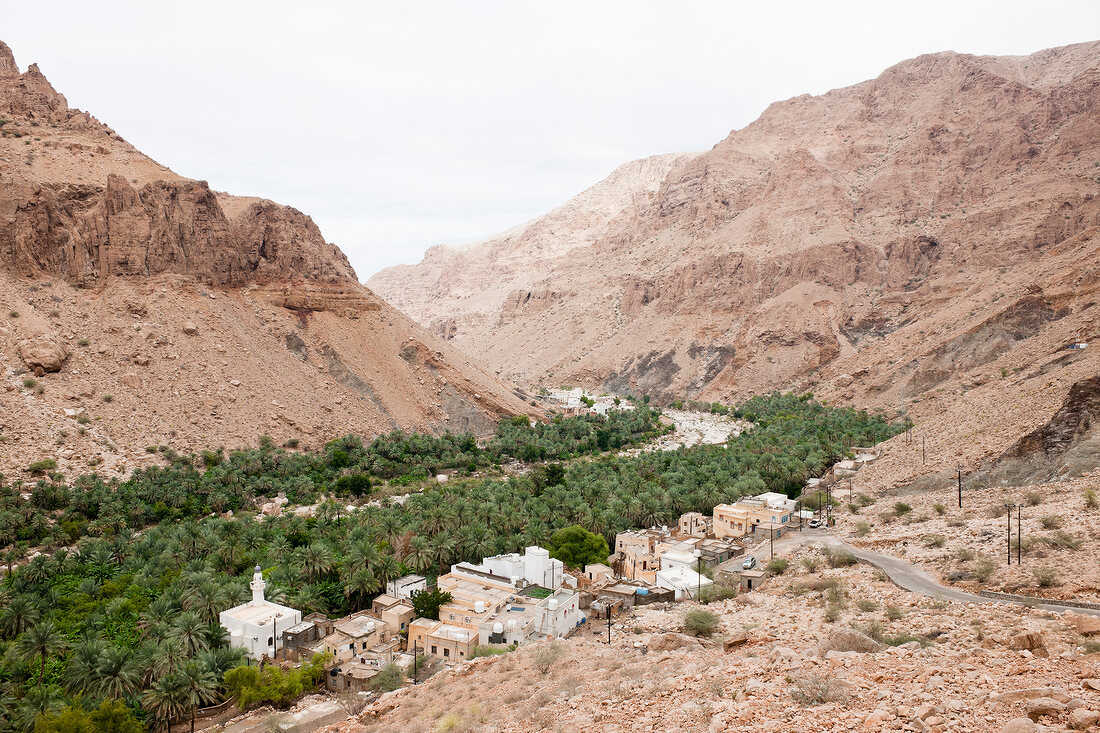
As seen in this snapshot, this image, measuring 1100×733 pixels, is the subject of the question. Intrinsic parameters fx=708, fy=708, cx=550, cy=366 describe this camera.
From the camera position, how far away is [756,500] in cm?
3906


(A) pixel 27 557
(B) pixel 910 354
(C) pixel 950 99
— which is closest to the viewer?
(A) pixel 27 557

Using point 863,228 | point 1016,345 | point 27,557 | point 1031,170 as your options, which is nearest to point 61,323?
point 27,557

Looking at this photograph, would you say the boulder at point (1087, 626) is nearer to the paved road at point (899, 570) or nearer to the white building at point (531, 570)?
the paved road at point (899, 570)

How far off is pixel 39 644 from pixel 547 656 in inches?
669

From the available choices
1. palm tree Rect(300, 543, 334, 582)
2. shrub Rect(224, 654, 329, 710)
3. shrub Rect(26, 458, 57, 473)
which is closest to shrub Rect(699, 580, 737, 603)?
shrub Rect(224, 654, 329, 710)

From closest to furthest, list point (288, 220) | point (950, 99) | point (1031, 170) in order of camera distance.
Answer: point (288, 220) → point (1031, 170) → point (950, 99)

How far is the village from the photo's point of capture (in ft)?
77.3

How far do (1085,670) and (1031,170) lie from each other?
110m

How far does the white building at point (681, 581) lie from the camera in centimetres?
2731

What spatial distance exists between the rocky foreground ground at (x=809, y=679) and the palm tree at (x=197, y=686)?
263 inches

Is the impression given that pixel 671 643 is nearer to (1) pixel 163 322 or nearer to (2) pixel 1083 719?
(2) pixel 1083 719

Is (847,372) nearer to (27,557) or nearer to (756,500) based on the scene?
(756,500)

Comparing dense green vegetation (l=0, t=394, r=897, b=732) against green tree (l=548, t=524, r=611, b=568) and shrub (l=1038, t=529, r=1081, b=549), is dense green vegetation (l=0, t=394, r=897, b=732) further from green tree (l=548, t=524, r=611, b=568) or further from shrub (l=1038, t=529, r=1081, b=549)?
shrub (l=1038, t=529, r=1081, b=549)

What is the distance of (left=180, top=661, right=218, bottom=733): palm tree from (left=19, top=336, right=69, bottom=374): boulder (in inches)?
1399
